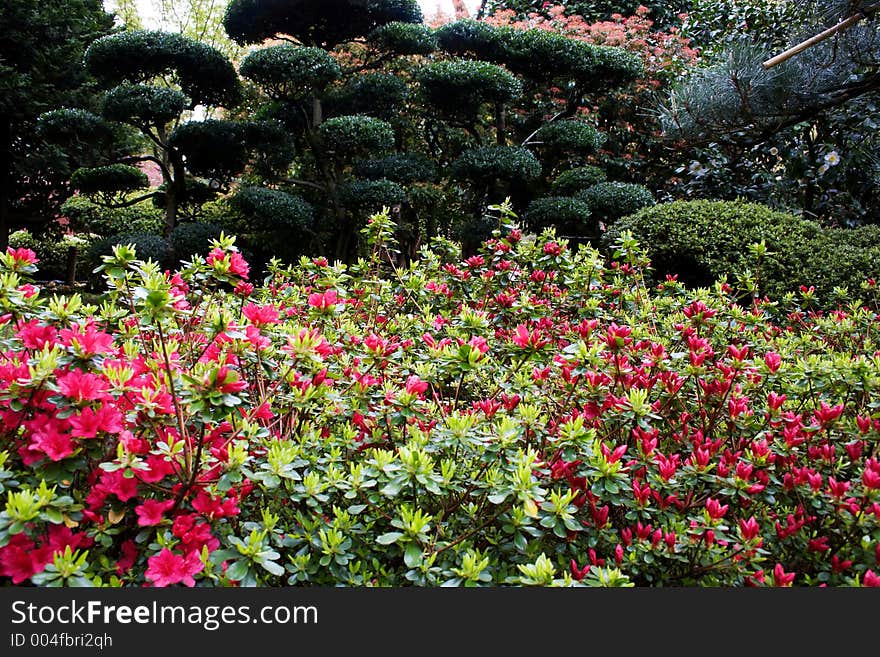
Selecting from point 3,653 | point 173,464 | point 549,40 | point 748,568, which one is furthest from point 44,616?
point 549,40

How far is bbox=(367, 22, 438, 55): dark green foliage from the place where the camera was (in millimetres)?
6066

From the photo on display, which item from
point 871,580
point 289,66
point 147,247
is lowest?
point 871,580

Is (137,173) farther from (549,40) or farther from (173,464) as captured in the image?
(173,464)

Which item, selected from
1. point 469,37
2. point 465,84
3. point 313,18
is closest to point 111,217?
point 313,18

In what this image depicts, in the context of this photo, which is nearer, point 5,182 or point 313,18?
point 313,18

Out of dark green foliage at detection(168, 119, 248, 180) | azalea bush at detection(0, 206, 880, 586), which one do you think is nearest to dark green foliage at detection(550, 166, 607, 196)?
dark green foliage at detection(168, 119, 248, 180)

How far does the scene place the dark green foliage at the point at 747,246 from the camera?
4508 mm

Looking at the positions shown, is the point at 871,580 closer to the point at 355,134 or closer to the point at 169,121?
the point at 355,134

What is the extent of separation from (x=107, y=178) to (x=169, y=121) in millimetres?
917

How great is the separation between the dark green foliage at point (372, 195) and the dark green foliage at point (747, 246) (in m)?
2.05

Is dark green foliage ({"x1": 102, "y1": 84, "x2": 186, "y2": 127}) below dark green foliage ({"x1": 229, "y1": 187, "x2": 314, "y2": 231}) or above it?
above

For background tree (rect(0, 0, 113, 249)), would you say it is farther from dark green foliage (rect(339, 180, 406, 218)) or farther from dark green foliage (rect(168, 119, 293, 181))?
dark green foliage (rect(339, 180, 406, 218))

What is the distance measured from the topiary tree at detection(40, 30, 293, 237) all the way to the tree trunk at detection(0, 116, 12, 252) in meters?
3.20

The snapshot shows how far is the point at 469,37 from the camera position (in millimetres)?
6531
